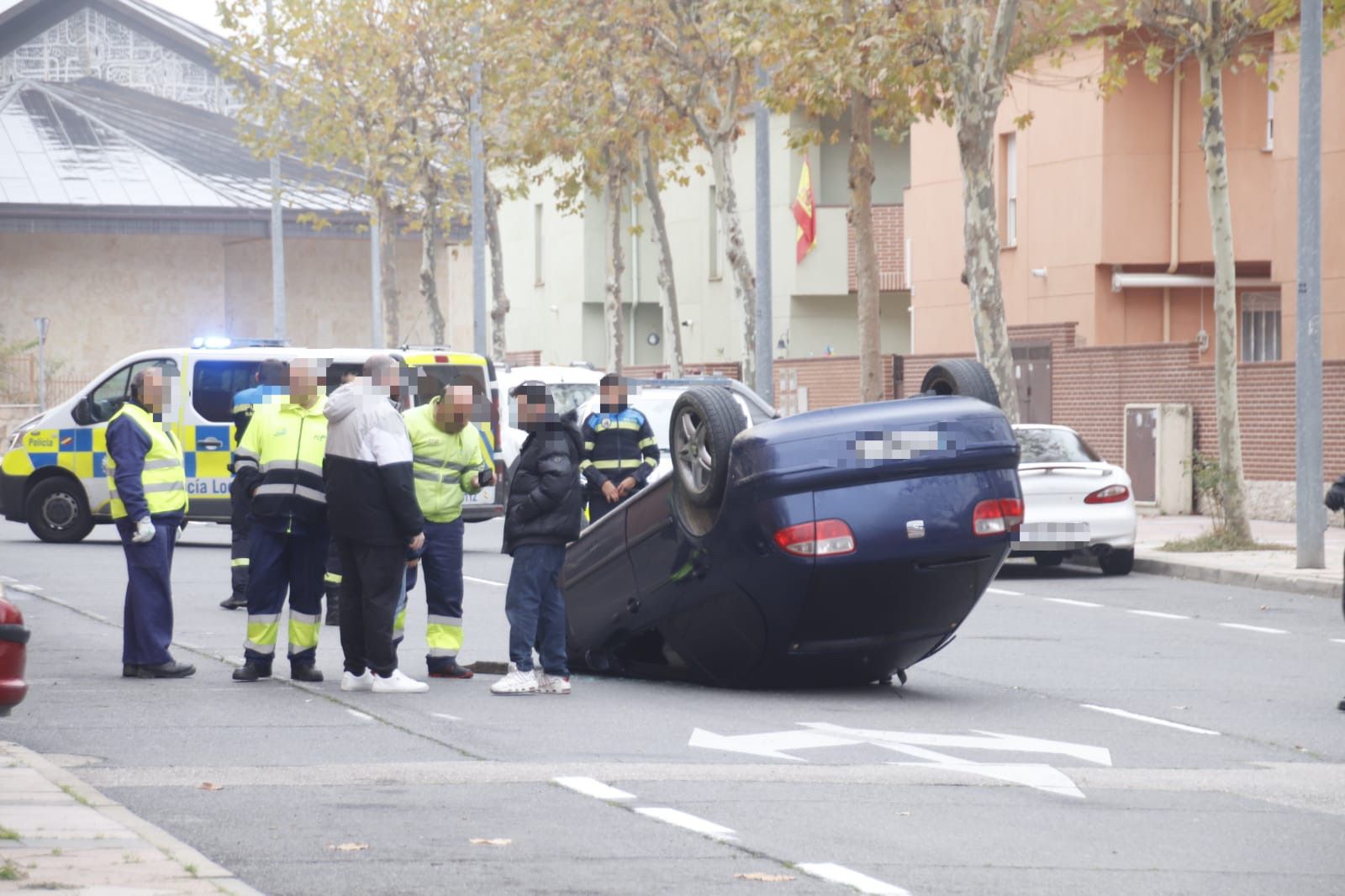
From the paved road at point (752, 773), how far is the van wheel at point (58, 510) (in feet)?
33.3

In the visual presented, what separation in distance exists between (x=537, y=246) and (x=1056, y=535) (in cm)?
4421

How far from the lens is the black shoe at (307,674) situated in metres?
12.1

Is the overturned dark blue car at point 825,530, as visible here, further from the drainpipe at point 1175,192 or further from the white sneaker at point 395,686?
the drainpipe at point 1175,192

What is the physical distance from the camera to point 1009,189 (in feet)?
119

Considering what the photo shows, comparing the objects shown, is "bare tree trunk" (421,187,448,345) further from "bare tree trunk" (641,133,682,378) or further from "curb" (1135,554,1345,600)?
"curb" (1135,554,1345,600)

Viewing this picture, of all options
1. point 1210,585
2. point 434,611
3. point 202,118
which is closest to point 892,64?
point 1210,585

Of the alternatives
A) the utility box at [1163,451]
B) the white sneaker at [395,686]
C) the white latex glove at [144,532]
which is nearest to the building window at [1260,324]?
the utility box at [1163,451]

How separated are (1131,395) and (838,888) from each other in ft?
81.3

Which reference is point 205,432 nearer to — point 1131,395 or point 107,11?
point 1131,395

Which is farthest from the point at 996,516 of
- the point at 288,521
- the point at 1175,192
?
the point at 1175,192

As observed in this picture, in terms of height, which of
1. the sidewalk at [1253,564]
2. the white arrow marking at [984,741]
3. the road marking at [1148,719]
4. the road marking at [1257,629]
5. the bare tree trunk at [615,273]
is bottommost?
the road marking at [1257,629]

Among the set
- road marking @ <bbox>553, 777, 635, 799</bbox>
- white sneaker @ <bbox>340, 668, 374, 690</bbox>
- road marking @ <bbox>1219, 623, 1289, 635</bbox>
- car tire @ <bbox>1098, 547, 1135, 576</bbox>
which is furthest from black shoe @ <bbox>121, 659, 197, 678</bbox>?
car tire @ <bbox>1098, 547, 1135, 576</bbox>

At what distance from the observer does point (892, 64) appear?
2420 cm

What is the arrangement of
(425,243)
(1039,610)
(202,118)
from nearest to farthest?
(1039,610)
(425,243)
(202,118)
